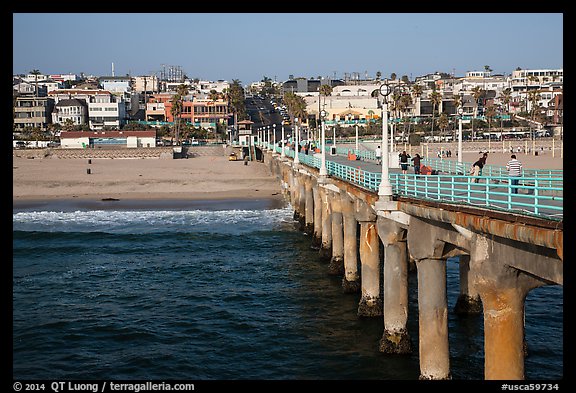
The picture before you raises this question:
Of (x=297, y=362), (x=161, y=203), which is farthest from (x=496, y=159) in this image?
(x=297, y=362)

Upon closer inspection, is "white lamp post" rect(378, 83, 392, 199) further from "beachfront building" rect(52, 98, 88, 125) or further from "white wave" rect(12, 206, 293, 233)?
"beachfront building" rect(52, 98, 88, 125)

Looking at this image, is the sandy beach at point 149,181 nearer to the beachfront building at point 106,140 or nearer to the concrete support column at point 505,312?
the beachfront building at point 106,140

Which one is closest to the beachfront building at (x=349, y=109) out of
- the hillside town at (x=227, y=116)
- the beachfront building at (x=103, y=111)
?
the hillside town at (x=227, y=116)

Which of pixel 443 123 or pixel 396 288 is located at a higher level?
pixel 443 123

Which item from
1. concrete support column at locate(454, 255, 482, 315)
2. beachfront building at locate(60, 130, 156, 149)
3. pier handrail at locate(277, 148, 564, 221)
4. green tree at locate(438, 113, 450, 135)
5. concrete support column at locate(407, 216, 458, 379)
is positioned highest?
green tree at locate(438, 113, 450, 135)

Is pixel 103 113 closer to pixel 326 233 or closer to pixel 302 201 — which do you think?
pixel 302 201

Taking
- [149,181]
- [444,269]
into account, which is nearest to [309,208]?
[444,269]

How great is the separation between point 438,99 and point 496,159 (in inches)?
2171

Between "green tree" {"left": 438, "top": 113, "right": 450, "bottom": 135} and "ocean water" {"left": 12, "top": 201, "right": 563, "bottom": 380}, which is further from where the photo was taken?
"green tree" {"left": 438, "top": 113, "right": 450, "bottom": 135}

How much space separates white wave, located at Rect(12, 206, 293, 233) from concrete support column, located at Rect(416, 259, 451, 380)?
29194 mm

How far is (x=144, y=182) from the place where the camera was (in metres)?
69.2

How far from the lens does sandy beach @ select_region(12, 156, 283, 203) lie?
6469 centimetres

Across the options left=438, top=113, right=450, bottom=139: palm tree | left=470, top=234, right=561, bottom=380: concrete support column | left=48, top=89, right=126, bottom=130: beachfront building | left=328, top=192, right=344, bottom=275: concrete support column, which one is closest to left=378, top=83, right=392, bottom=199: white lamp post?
left=470, top=234, right=561, bottom=380: concrete support column

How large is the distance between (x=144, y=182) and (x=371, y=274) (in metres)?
48.4
